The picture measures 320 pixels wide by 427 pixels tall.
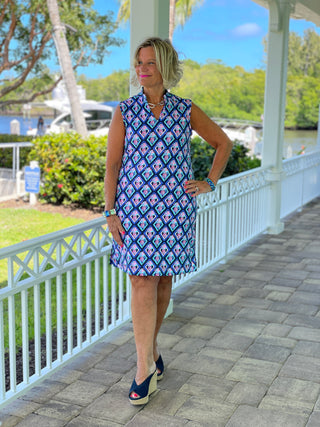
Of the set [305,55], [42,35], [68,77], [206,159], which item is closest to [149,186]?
[206,159]

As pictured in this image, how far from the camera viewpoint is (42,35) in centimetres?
1706

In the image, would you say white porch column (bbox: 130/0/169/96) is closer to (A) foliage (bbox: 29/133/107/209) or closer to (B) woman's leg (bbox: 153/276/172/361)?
(B) woman's leg (bbox: 153/276/172/361)

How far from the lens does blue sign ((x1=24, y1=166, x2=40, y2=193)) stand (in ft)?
26.1

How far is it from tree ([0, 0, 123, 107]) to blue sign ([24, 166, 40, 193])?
775cm

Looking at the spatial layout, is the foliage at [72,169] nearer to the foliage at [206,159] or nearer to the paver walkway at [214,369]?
the foliage at [206,159]

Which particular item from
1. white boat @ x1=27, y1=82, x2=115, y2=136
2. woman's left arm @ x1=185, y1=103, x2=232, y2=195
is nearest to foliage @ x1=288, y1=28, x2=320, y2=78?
white boat @ x1=27, y1=82, x2=115, y2=136

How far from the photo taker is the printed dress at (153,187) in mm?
2352

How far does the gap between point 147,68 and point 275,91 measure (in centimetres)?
370

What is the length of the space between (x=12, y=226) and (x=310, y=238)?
3.95 meters

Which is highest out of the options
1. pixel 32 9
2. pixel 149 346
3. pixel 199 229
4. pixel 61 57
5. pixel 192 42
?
pixel 192 42

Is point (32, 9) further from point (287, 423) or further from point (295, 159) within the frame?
point (287, 423)

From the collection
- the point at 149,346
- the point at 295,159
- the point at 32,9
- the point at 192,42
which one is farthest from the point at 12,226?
the point at 192,42

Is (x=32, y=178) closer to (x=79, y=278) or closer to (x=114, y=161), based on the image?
→ (x=79, y=278)

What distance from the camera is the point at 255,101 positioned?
33219mm
